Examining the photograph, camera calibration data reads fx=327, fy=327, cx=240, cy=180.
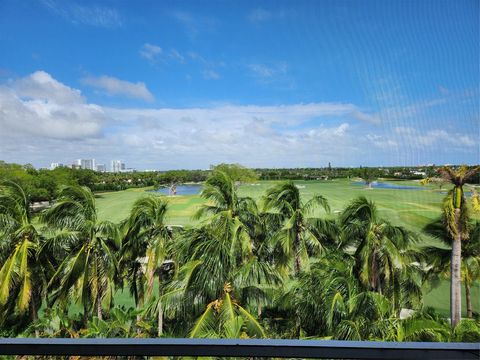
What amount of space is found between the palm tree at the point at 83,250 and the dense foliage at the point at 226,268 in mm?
11

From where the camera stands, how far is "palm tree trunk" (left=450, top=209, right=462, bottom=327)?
6.89ft

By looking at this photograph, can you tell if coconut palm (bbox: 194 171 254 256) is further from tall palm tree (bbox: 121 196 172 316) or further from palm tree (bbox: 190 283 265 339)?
palm tree (bbox: 190 283 265 339)

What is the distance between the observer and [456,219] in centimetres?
207

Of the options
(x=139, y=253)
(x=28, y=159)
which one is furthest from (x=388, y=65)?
(x=139, y=253)

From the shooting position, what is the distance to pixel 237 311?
253cm

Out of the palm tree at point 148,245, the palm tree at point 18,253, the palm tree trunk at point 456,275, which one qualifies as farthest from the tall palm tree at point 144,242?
the palm tree trunk at point 456,275

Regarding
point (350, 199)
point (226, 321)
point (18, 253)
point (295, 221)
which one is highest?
point (350, 199)

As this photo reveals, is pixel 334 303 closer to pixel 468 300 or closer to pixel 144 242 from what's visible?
pixel 468 300

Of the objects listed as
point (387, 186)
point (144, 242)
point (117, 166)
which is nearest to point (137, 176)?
point (117, 166)

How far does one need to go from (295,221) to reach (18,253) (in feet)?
8.10

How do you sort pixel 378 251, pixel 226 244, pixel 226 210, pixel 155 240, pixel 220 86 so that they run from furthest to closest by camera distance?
pixel 155 240, pixel 378 251, pixel 226 210, pixel 226 244, pixel 220 86

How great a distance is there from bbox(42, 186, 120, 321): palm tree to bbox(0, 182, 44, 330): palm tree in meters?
0.16

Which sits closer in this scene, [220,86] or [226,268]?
[220,86]

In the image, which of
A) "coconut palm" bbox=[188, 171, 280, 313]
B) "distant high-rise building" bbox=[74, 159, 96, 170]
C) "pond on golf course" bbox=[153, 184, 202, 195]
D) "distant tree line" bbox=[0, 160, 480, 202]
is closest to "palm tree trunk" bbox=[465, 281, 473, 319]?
"distant tree line" bbox=[0, 160, 480, 202]
